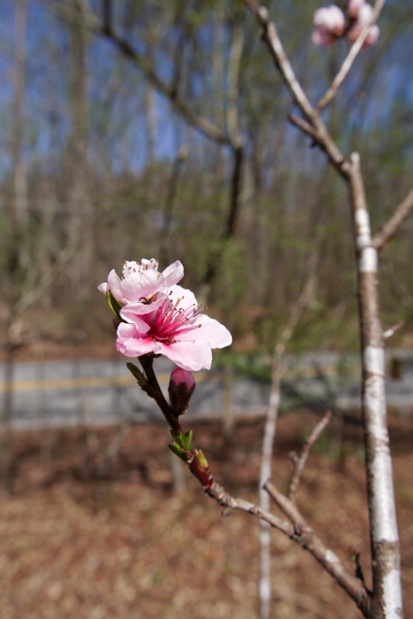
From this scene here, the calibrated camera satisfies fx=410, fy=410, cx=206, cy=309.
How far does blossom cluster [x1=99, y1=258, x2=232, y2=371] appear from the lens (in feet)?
2.08

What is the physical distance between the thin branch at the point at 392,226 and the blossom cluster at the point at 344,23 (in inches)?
36.7

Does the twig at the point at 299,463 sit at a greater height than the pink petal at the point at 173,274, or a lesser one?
lesser

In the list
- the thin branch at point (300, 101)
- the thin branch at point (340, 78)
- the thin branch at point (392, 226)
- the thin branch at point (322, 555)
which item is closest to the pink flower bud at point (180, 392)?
the thin branch at point (322, 555)

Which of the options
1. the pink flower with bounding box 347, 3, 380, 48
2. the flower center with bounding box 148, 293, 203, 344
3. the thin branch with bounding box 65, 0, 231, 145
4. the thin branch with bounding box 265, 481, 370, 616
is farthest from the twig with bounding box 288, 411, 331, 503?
the thin branch with bounding box 65, 0, 231, 145

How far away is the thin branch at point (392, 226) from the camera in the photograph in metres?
1.10

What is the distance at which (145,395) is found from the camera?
8.45m

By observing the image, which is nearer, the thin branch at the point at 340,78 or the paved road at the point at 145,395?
the thin branch at the point at 340,78

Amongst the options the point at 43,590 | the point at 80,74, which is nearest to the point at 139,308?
the point at 43,590

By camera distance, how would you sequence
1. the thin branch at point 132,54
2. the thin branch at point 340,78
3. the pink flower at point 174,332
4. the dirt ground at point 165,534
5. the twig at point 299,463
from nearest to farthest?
the pink flower at point 174,332
the twig at point 299,463
the thin branch at point 340,78
the thin branch at point 132,54
the dirt ground at point 165,534

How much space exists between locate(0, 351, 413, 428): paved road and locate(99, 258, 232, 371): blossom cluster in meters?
3.34

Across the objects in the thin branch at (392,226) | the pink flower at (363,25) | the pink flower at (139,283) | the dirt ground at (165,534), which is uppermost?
the pink flower at (363,25)

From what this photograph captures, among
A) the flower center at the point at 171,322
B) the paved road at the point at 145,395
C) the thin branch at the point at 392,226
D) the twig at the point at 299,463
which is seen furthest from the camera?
the paved road at the point at 145,395

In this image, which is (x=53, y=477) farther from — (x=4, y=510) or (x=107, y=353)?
(x=107, y=353)

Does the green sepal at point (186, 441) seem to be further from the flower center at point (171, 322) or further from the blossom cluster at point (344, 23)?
the blossom cluster at point (344, 23)
